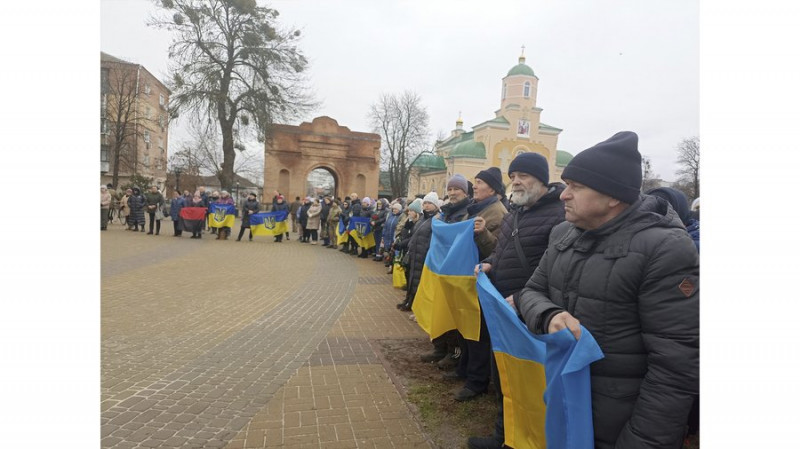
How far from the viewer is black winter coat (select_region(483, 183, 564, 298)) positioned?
11.1 feet

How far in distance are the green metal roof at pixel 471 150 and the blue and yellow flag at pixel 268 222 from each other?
46.2m

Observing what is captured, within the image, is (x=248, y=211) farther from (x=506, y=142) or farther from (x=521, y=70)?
(x=521, y=70)

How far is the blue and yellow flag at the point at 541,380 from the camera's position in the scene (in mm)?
2072

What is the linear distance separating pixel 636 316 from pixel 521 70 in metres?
70.7

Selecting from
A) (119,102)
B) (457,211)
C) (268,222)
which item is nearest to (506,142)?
(119,102)

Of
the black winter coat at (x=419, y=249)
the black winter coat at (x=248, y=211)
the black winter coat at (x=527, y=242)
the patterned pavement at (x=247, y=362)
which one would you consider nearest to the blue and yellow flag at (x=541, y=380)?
the black winter coat at (x=527, y=242)

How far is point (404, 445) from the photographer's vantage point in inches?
132

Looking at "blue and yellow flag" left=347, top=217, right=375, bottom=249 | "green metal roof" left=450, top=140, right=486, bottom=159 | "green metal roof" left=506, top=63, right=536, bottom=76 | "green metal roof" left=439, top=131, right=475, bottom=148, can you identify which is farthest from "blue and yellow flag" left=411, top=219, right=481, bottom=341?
"green metal roof" left=439, top=131, right=475, bottom=148

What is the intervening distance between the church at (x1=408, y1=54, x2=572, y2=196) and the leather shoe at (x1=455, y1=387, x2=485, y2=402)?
2314 inches

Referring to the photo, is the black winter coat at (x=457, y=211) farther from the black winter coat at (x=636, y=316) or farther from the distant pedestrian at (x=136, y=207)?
the distant pedestrian at (x=136, y=207)

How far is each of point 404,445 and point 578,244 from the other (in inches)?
81.5

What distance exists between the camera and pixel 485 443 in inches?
129

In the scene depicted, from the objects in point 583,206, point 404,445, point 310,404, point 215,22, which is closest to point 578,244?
point 583,206

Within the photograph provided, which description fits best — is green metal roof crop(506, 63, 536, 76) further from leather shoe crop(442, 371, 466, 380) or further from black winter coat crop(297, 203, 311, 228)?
leather shoe crop(442, 371, 466, 380)
